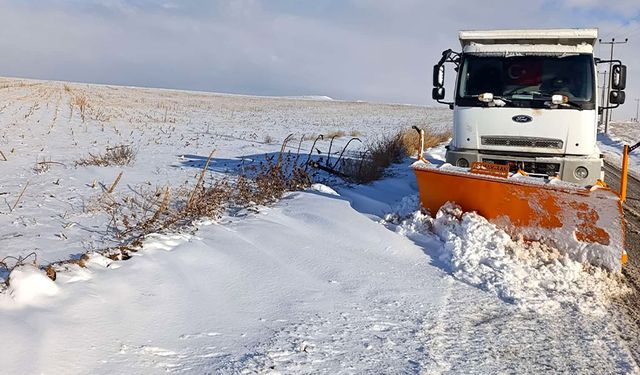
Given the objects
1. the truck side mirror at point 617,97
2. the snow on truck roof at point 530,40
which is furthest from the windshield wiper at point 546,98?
the truck side mirror at point 617,97

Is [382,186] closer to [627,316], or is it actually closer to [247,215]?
[247,215]

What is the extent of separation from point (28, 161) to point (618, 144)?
96.1 ft

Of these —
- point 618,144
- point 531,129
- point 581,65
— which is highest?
point 581,65

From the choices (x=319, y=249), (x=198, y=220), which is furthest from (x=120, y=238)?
(x=319, y=249)

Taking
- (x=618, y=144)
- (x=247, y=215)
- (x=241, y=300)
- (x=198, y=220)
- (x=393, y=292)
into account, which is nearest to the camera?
(x=241, y=300)

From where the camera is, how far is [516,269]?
17.3ft

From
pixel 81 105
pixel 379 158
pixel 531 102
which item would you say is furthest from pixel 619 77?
pixel 81 105

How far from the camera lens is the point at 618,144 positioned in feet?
97.2

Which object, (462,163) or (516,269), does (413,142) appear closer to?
(462,163)

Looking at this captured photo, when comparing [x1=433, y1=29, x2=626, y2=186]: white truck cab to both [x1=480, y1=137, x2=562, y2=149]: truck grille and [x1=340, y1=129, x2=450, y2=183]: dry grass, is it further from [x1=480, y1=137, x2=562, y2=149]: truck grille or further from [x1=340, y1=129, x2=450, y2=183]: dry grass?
[x1=340, y1=129, x2=450, y2=183]: dry grass

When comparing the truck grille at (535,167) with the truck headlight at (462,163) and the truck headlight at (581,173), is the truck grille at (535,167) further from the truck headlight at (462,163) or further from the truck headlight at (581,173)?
the truck headlight at (462,163)

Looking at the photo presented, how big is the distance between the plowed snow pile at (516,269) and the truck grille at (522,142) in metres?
1.31

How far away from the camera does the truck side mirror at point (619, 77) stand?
24.2ft

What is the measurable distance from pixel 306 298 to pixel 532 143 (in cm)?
402
